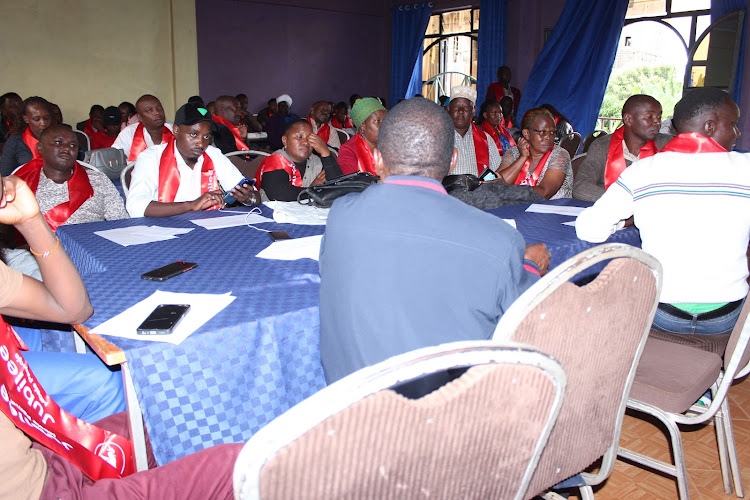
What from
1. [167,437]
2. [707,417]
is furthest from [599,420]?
[167,437]

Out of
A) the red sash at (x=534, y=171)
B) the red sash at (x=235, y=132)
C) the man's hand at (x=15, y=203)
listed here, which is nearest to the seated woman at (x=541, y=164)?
the red sash at (x=534, y=171)

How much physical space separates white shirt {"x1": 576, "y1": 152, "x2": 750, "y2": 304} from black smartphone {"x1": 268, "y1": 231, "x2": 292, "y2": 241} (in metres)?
1.26

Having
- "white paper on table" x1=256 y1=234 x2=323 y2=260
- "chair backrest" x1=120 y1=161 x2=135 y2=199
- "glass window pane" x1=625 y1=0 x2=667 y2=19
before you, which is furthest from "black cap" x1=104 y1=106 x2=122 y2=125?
"glass window pane" x1=625 y1=0 x2=667 y2=19

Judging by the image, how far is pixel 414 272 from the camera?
42.1 inches

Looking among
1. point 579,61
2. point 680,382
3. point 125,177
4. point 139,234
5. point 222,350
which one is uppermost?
point 579,61

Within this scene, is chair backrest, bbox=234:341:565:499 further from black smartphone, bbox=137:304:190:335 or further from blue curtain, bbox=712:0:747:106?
blue curtain, bbox=712:0:747:106

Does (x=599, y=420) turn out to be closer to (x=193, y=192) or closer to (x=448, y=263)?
(x=448, y=263)

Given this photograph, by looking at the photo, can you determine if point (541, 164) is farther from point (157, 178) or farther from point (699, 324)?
point (157, 178)

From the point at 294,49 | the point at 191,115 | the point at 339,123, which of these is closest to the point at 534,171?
the point at 191,115

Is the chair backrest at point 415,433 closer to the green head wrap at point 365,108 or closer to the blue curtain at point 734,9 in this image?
the green head wrap at point 365,108

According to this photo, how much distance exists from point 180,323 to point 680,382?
4.47 feet

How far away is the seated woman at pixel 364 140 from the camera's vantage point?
3592mm

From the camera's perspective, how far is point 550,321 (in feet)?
3.02

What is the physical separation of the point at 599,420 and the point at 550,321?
37cm
